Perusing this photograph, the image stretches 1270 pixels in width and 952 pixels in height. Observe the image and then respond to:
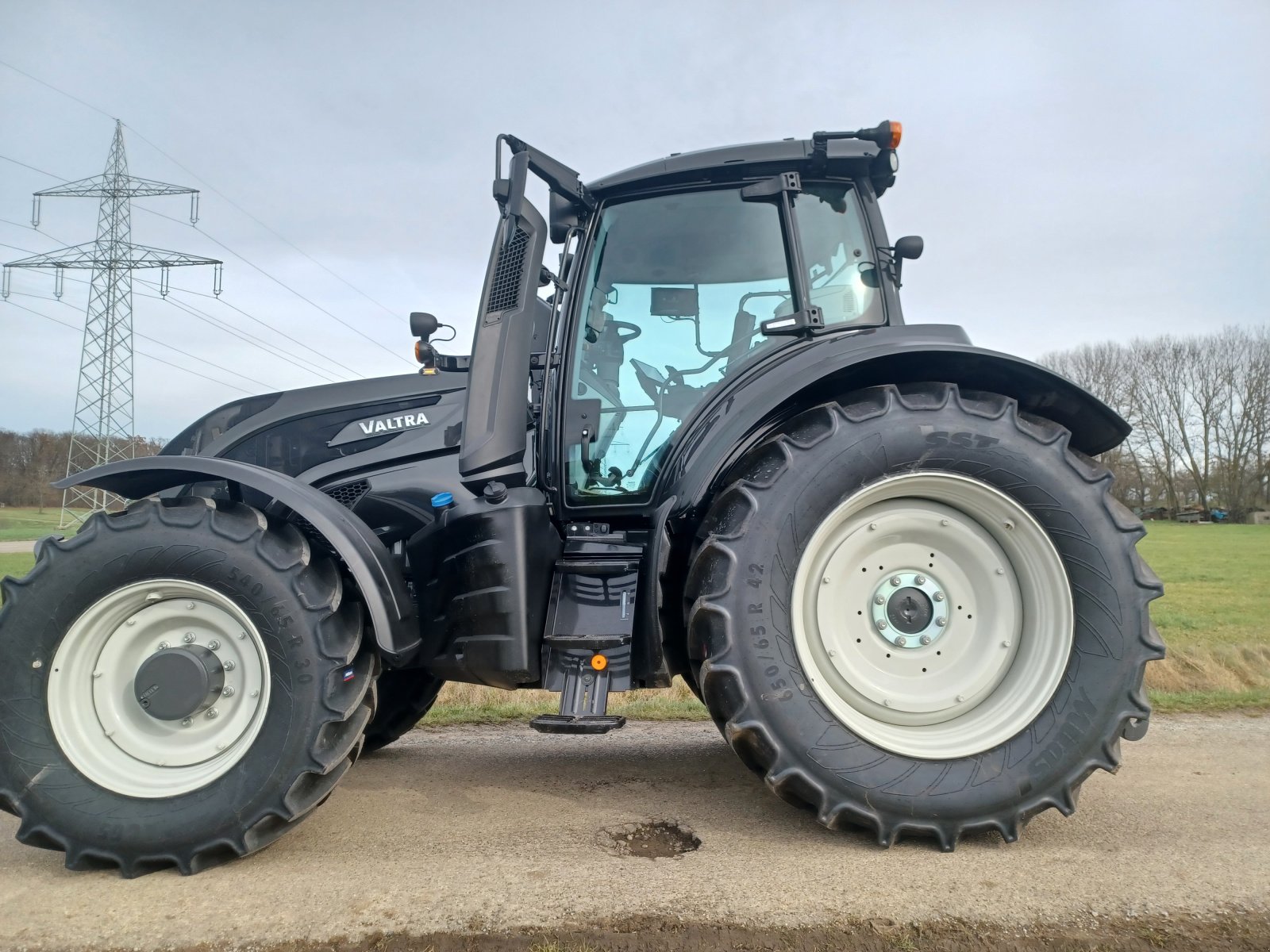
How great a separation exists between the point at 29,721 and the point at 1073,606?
123 inches

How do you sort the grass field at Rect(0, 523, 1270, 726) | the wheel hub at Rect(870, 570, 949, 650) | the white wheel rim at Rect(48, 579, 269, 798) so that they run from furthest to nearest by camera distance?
the grass field at Rect(0, 523, 1270, 726)
the wheel hub at Rect(870, 570, 949, 650)
the white wheel rim at Rect(48, 579, 269, 798)

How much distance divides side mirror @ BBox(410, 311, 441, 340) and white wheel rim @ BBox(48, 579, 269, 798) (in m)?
1.49

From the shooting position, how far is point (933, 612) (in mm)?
2553

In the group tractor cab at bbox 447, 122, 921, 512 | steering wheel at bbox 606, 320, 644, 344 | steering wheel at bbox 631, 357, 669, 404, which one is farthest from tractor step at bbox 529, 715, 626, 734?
steering wheel at bbox 606, 320, 644, 344

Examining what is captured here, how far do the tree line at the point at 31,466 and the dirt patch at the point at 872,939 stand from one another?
32.6 meters

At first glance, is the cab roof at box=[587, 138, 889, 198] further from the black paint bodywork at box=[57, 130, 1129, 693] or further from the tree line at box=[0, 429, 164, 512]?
the tree line at box=[0, 429, 164, 512]

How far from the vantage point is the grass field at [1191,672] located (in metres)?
4.43

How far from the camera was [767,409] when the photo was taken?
8.31 ft

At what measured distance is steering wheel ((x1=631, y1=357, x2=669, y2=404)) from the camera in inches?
121

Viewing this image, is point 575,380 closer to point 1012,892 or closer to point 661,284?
point 661,284

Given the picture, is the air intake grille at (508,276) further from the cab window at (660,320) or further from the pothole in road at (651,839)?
the pothole in road at (651,839)

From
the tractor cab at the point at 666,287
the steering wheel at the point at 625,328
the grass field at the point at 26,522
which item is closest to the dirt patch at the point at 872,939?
the tractor cab at the point at 666,287

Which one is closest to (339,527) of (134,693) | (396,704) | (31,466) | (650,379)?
(134,693)

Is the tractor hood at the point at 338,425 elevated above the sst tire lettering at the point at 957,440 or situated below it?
above
